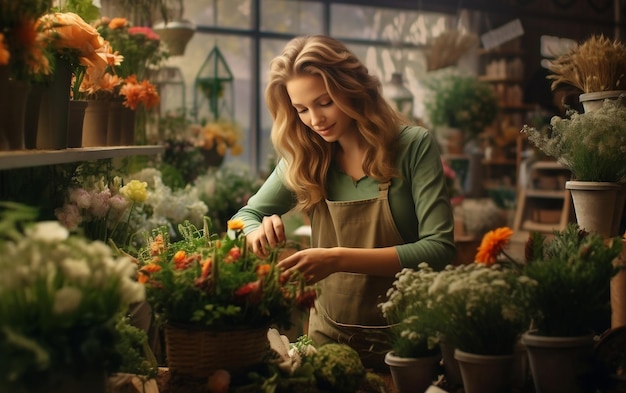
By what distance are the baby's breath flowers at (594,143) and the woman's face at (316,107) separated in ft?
1.85

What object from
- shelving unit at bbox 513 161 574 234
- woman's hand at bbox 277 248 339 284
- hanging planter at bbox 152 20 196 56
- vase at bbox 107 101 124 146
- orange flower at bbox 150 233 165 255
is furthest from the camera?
shelving unit at bbox 513 161 574 234

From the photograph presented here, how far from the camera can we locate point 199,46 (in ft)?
30.5

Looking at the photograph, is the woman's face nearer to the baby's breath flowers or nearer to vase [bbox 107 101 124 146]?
the baby's breath flowers

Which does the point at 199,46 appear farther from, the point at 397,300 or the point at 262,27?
the point at 397,300

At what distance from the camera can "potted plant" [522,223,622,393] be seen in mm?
1593

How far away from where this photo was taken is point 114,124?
313 centimetres

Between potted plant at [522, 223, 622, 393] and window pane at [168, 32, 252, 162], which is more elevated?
window pane at [168, 32, 252, 162]

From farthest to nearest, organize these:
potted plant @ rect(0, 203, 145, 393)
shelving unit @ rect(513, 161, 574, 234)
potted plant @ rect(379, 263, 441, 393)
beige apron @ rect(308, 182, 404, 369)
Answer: shelving unit @ rect(513, 161, 574, 234)
beige apron @ rect(308, 182, 404, 369)
potted plant @ rect(379, 263, 441, 393)
potted plant @ rect(0, 203, 145, 393)

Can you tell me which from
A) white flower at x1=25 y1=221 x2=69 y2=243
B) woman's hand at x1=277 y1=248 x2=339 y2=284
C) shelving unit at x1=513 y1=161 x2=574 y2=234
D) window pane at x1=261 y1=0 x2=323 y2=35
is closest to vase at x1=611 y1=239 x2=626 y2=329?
woman's hand at x1=277 y1=248 x2=339 y2=284

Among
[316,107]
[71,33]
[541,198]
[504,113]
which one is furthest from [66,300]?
[504,113]

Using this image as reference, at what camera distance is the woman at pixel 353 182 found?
7.50 feet

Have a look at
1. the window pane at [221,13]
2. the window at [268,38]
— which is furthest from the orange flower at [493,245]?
the window pane at [221,13]

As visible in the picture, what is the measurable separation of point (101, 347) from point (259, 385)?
427 mm

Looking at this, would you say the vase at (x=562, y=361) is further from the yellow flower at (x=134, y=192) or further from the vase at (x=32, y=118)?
the yellow flower at (x=134, y=192)
